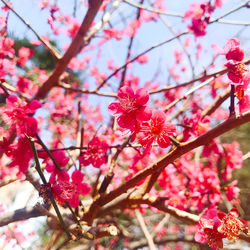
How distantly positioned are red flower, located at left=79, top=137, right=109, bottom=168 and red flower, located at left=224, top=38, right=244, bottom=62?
3.28 ft

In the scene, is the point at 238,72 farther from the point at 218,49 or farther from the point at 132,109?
the point at 132,109

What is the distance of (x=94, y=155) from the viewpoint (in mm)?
1785

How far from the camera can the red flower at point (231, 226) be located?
3.91ft

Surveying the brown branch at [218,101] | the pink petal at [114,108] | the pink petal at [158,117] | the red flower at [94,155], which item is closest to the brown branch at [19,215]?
the red flower at [94,155]

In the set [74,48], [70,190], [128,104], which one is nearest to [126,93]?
[128,104]

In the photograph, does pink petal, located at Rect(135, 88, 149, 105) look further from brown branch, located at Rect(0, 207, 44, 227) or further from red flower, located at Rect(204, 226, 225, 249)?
brown branch, located at Rect(0, 207, 44, 227)

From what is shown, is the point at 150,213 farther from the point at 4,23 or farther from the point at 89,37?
the point at 4,23

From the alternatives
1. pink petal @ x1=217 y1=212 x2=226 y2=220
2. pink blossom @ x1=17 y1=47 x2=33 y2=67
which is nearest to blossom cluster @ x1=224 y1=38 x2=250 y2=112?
pink petal @ x1=217 y1=212 x2=226 y2=220

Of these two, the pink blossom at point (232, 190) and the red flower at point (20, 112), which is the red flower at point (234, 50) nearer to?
the red flower at point (20, 112)

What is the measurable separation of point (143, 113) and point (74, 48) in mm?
1725

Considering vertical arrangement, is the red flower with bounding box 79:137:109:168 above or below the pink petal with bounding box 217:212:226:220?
above

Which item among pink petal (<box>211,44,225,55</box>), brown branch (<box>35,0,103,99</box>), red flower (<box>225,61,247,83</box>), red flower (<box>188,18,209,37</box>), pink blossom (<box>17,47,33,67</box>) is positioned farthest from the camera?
pink blossom (<box>17,47,33,67</box>)

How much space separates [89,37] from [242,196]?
469cm

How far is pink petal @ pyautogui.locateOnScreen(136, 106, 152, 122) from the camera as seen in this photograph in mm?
1114
